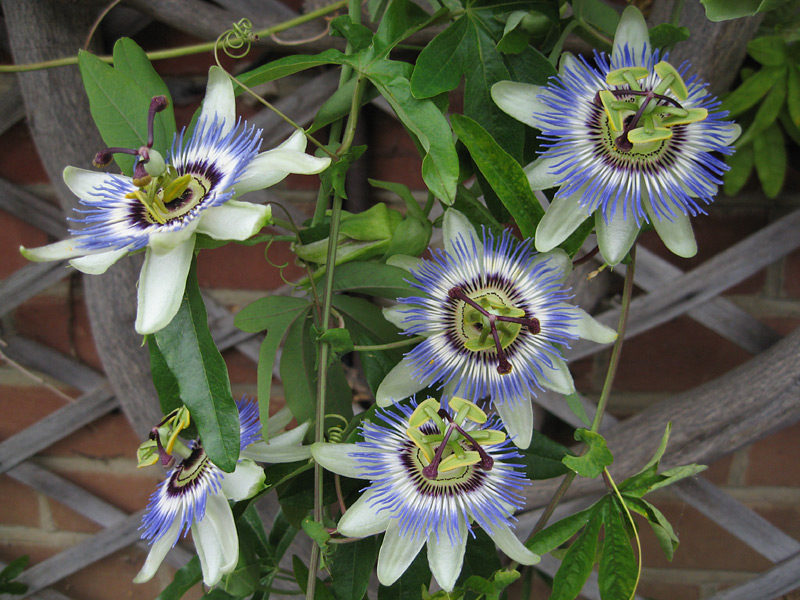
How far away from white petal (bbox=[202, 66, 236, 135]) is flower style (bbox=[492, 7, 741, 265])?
195mm

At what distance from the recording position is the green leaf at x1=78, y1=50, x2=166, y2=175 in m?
0.52

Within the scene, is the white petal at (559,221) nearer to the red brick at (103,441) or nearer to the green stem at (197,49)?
the green stem at (197,49)

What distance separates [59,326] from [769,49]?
54.6 inches

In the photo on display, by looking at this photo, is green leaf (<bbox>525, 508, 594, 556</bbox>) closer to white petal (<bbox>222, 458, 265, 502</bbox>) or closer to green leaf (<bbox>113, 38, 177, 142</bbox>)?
white petal (<bbox>222, 458, 265, 502</bbox>)

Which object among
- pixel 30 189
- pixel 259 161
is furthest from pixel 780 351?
pixel 30 189

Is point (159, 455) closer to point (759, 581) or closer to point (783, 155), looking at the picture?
point (783, 155)

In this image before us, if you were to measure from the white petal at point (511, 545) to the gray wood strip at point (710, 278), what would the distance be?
0.64 m

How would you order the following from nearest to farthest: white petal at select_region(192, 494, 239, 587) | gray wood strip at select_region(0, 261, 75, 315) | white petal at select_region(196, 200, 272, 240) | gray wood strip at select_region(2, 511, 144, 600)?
white petal at select_region(196, 200, 272, 240), white petal at select_region(192, 494, 239, 587), gray wood strip at select_region(0, 261, 75, 315), gray wood strip at select_region(2, 511, 144, 600)

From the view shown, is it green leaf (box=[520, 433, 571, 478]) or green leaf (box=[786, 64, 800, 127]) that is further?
green leaf (box=[786, 64, 800, 127])

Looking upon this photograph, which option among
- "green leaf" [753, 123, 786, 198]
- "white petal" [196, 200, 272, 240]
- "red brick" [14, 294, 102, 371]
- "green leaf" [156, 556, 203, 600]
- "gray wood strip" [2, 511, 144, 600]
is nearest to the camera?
"white petal" [196, 200, 272, 240]

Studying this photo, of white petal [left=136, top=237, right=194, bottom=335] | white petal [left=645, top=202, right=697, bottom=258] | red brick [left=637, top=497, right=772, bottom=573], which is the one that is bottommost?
white petal [left=136, top=237, right=194, bottom=335]

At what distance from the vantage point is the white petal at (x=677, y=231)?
0.52m

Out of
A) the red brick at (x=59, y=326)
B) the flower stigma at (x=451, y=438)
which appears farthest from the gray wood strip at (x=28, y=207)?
the flower stigma at (x=451, y=438)

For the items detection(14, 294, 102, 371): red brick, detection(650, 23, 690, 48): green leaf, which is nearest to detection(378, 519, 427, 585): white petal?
detection(650, 23, 690, 48): green leaf
